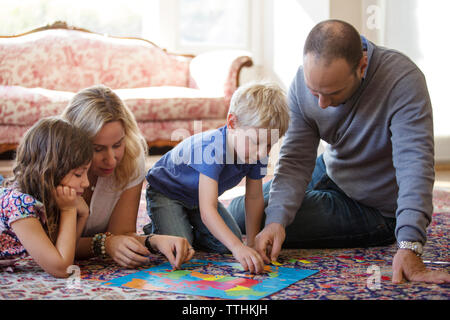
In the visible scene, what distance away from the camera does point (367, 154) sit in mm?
1784

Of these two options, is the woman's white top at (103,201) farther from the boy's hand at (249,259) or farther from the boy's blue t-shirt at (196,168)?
the boy's hand at (249,259)

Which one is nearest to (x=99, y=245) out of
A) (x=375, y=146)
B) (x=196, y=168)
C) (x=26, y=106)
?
(x=196, y=168)

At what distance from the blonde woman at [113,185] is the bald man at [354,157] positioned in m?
0.34

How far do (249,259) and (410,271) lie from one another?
401mm

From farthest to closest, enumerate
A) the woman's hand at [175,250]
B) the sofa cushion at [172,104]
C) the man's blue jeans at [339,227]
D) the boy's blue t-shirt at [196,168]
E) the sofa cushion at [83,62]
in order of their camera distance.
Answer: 1. the sofa cushion at [83,62]
2. the sofa cushion at [172,104]
3. the man's blue jeans at [339,227]
4. the boy's blue t-shirt at [196,168]
5. the woman's hand at [175,250]

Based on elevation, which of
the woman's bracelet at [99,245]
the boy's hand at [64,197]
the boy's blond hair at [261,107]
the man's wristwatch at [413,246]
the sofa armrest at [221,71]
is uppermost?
the sofa armrest at [221,71]

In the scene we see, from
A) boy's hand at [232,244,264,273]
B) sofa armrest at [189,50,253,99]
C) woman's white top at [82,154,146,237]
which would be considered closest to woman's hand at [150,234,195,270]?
boy's hand at [232,244,264,273]

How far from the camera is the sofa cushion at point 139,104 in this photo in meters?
3.55

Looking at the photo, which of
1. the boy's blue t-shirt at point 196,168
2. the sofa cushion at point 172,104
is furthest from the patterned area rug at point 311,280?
the sofa cushion at point 172,104
